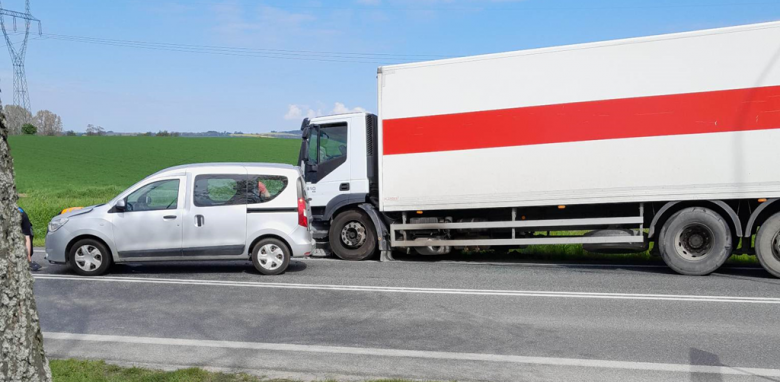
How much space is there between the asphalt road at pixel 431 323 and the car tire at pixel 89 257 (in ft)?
0.68

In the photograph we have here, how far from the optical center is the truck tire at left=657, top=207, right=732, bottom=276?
1030 cm

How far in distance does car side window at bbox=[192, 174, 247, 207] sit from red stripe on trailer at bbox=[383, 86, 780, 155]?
2754 mm

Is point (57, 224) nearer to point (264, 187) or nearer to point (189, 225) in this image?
point (189, 225)

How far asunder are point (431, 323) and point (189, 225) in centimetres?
497

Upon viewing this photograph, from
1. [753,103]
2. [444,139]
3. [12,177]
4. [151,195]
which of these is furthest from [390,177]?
[12,177]

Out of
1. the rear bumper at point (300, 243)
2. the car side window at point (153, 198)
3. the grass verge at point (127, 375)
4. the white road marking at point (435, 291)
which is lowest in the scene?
the grass verge at point (127, 375)

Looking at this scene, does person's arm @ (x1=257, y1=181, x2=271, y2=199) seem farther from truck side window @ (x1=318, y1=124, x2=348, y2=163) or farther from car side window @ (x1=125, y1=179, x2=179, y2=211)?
truck side window @ (x1=318, y1=124, x2=348, y2=163)

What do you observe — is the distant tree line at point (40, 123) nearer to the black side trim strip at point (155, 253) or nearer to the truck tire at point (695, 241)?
the black side trim strip at point (155, 253)

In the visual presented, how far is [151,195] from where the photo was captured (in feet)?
36.2

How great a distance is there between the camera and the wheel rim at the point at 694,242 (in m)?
10.5

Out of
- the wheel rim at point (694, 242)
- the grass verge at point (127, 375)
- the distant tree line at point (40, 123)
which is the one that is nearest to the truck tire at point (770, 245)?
the wheel rim at point (694, 242)

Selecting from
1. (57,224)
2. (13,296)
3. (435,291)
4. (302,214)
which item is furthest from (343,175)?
(13,296)

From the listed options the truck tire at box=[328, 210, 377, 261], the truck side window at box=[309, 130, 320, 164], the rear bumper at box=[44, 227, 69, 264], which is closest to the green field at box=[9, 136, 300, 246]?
the truck side window at box=[309, 130, 320, 164]

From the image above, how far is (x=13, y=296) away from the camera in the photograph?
2979mm
